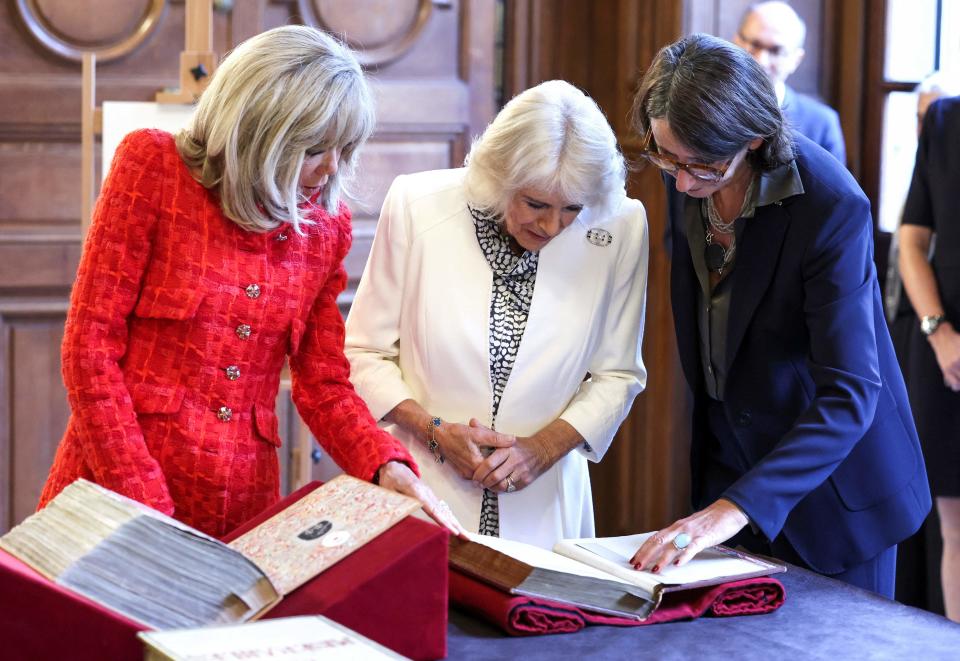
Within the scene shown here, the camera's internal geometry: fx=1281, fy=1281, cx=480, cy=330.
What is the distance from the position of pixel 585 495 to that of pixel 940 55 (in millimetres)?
2569

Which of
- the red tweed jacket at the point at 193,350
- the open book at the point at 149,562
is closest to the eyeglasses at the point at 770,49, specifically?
the red tweed jacket at the point at 193,350

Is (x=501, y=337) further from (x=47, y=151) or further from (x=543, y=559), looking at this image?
(x=47, y=151)

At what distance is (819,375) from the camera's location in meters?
2.01

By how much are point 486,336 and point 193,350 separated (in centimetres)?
64

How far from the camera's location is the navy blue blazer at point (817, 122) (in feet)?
12.7

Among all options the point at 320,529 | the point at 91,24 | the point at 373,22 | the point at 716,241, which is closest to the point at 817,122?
the point at 373,22

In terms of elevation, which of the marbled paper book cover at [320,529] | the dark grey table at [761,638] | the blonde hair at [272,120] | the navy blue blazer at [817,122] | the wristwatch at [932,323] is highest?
the blonde hair at [272,120]

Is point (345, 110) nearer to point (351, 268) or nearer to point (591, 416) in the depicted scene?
point (591, 416)

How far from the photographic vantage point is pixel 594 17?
460 centimetres

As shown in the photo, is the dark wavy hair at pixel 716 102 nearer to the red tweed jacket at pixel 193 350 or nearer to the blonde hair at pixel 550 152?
the blonde hair at pixel 550 152

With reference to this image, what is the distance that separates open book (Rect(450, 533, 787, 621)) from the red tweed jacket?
231mm

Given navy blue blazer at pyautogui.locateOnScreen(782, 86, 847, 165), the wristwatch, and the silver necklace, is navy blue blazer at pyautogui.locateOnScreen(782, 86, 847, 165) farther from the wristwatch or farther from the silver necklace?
the silver necklace

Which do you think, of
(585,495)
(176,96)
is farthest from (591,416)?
(176,96)

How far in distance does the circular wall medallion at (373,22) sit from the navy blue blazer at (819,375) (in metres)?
2.24
